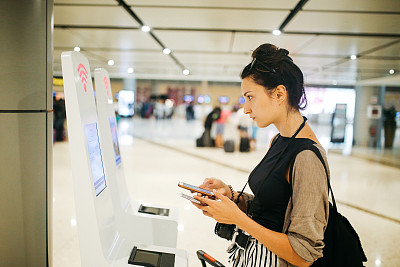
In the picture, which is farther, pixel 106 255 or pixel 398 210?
pixel 398 210

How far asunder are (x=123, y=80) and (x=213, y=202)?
54.3 feet

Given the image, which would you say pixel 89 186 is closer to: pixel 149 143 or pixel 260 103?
pixel 260 103

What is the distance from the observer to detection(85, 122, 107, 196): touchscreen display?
4.94ft

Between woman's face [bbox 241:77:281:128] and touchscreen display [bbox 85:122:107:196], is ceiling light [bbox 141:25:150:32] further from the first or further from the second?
woman's face [bbox 241:77:281:128]

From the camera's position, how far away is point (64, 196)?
5.06 metres

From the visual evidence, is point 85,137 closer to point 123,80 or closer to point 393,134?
point 393,134

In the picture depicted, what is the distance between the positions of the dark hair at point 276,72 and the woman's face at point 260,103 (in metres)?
0.03

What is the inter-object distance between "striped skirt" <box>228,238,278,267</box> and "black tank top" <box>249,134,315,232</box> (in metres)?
0.10

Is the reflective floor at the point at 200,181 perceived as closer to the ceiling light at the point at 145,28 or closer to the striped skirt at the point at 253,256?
the striped skirt at the point at 253,256

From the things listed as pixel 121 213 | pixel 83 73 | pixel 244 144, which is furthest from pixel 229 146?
pixel 83 73

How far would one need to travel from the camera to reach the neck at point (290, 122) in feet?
4.38

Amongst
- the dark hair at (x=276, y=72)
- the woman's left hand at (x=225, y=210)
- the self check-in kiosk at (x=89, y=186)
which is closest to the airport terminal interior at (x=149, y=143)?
the self check-in kiosk at (x=89, y=186)

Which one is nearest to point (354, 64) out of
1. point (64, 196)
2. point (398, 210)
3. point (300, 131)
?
point (398, 210)

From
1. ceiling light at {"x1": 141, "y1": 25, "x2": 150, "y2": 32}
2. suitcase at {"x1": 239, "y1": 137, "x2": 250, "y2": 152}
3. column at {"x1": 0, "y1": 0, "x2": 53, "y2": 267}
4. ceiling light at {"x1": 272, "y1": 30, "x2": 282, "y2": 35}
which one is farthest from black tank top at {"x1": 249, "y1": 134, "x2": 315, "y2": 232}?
suitcase at {"x1": 239, "y1": 137, "x2": 250, "y2": 152}
